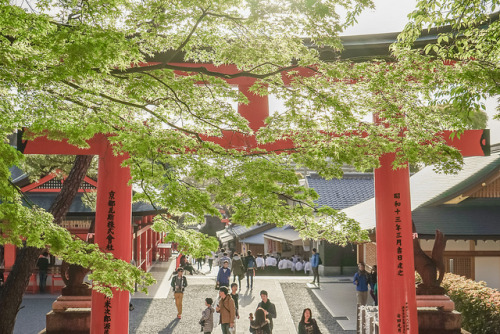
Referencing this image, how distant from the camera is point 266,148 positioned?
25.9 feet

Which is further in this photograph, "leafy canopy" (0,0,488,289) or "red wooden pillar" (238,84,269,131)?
"red wooden pillar" (238,84,269,131)

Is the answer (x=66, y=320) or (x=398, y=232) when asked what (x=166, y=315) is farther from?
(x=398, y=232)

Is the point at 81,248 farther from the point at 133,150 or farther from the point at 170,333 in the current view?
the point at 170,333

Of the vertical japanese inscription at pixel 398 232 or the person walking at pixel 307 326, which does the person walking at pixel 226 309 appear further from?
the vertical japanese inscription at pixel 398 232

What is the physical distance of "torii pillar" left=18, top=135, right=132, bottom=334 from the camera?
7730 mm

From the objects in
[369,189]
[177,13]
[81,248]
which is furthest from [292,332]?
[369,189]

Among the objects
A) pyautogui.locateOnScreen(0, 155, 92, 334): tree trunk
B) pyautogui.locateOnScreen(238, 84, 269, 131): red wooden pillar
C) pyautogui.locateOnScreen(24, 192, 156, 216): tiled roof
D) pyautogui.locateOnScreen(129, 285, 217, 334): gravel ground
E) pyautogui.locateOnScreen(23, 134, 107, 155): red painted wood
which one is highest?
pyautogui.locateOnScreen(238, 84, 269, 131): red wooden pillar

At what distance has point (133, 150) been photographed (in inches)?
212

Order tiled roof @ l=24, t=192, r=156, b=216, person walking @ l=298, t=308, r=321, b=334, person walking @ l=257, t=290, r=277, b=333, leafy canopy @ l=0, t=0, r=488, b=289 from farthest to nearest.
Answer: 1. tiled roof @ l=24, t=192, r=156, b=216
2. person walking @ l=257, t=290, r=277, b=333
3. person walking @ l=298, t=308, r=321, b=334
4. leafy canopy @ l=0, t=0, r=488, b=289

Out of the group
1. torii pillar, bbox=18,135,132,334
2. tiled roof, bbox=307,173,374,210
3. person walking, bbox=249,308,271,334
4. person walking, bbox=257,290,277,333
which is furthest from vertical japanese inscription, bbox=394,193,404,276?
tiled roof, bbox=307,173,374,210

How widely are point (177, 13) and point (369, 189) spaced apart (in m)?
21.3

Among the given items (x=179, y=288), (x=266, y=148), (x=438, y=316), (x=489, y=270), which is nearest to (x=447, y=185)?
(x=489, y=270)

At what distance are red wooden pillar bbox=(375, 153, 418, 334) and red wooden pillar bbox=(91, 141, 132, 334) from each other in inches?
198

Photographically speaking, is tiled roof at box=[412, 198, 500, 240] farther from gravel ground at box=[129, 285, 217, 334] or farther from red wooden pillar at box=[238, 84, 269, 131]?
gravel ground at box=[129, 285, 217, 334]
